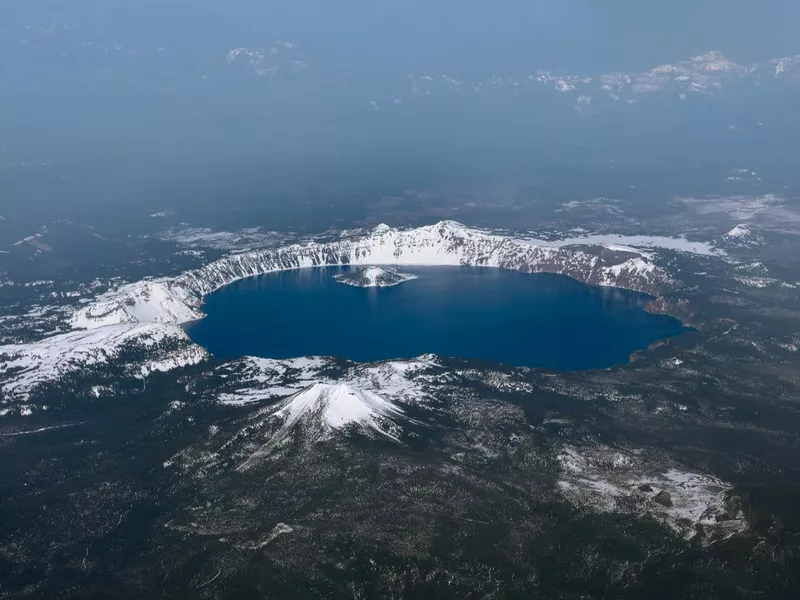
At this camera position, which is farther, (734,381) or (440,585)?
(734,381)

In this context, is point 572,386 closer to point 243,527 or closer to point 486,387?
point 486,387

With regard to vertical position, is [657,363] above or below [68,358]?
below

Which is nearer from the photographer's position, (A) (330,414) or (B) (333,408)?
(A) (330,414)

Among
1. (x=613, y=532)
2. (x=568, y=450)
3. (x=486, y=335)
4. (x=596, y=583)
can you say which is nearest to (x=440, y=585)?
(x=596, y=583)

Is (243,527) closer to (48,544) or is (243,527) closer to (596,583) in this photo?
(48,544)

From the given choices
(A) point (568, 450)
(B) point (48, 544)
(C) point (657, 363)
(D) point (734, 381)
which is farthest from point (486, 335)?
(B) point (48, 544)

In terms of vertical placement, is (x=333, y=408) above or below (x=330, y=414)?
above

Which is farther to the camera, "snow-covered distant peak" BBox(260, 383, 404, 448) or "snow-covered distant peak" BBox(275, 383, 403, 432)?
"snow-covered distant peak" BBox(275, 383, 403, 432)

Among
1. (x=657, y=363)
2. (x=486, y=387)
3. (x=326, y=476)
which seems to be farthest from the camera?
(x=657, y=363)

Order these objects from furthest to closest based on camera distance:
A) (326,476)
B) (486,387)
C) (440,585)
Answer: (486,387) → (326,476) → (440,585)

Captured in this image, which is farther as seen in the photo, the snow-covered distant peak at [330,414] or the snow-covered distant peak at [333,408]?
the snow-covered distant peak at [333,408]
